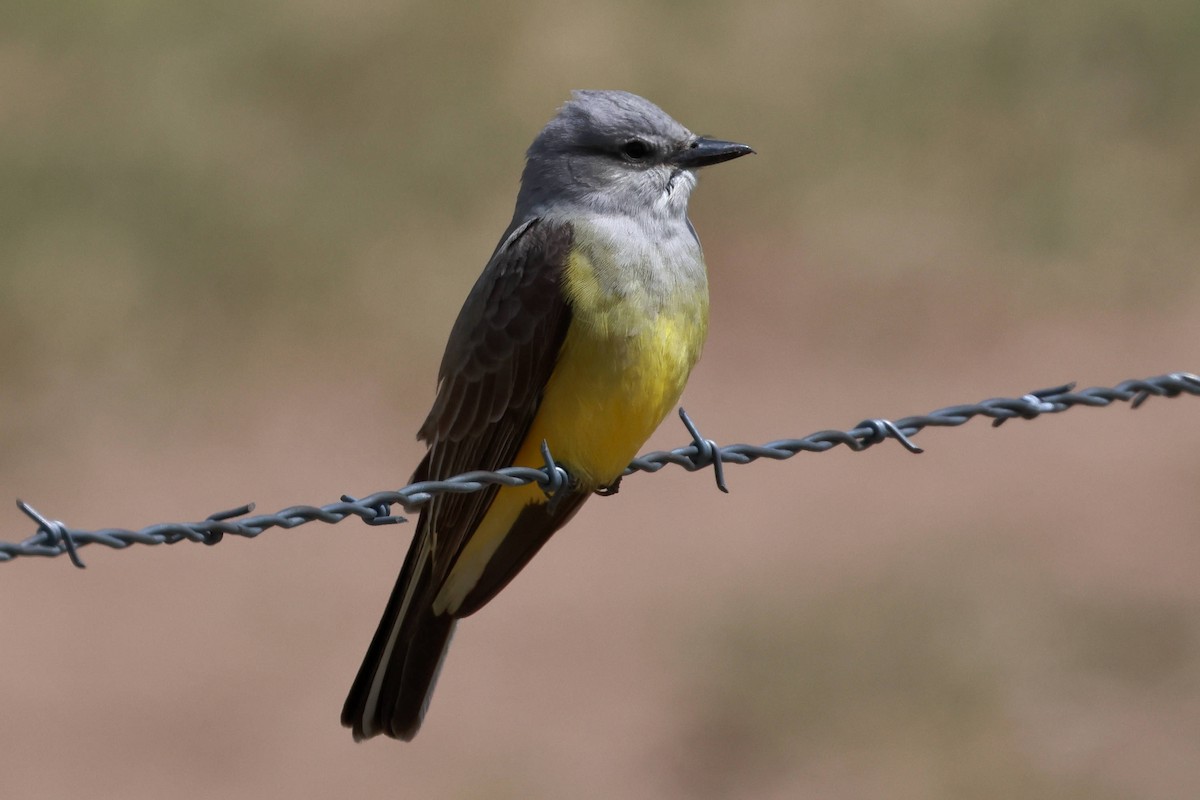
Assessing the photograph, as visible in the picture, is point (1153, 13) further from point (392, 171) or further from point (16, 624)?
point (16, 624)

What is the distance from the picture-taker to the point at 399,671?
17.4ft

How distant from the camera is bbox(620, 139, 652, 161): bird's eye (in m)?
5.60

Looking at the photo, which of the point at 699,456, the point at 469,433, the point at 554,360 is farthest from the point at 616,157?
the point at 699,456

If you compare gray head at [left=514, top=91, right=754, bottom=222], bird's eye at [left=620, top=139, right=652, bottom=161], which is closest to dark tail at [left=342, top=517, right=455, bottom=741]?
gray head at [left=514, top=91, right=754, bottom=222]

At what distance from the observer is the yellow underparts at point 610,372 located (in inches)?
197

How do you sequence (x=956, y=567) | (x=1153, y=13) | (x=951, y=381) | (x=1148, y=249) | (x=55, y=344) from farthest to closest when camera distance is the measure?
(x=1153, y=13)
(x=1148, y=249)
(x=55, y=344)
(x=951, y=381)
(x=956, y=567)

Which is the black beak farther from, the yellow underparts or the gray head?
the yellow underparts

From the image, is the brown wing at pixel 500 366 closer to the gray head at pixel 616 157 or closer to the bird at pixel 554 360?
the bird at pixel 554 360

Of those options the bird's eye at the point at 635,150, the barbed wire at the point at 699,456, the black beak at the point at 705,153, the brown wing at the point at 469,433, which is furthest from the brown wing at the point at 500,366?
the black beak at the point at 705,153

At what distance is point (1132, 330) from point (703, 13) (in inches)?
203

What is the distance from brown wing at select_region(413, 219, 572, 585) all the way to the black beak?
586 mm

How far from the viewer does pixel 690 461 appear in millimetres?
4648

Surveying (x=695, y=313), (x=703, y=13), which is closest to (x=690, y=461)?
(x=695, y=313)

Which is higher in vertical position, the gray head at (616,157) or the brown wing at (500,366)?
the gray head at (616,157)
